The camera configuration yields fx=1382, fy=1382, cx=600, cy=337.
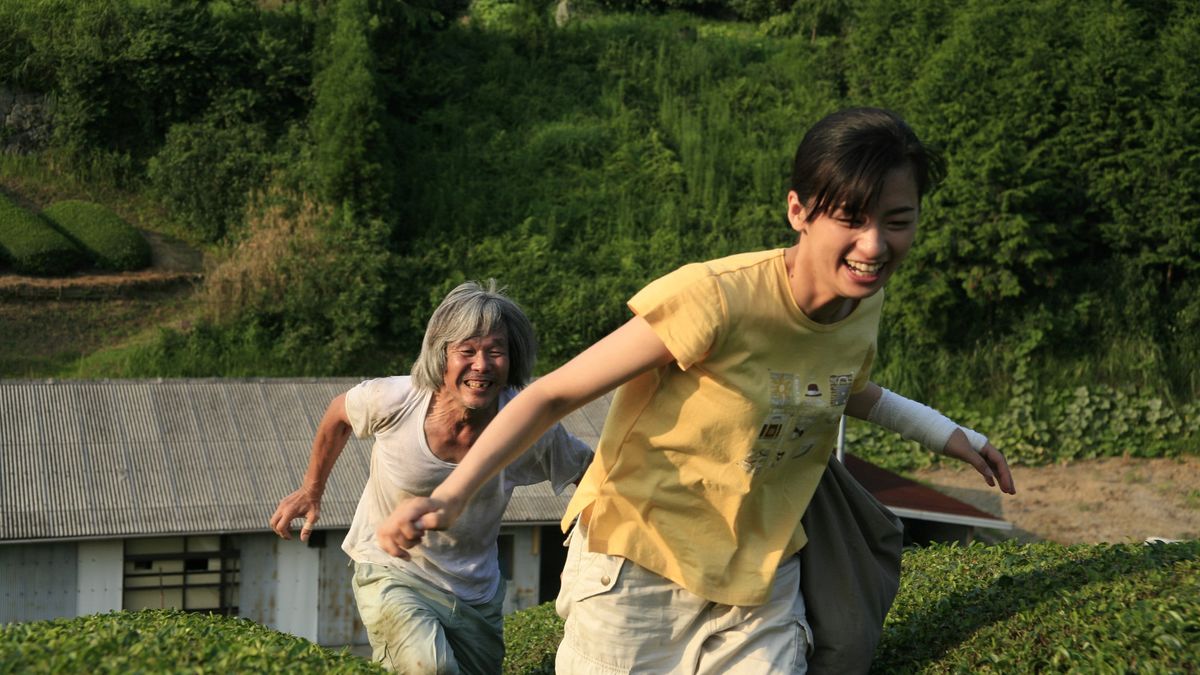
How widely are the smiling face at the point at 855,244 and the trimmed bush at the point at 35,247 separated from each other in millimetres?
20802

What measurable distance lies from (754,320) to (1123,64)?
2091 cm

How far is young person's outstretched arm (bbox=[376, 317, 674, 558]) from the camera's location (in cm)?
376

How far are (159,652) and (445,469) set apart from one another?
1.53m

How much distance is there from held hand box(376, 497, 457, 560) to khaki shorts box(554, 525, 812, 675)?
0.87m

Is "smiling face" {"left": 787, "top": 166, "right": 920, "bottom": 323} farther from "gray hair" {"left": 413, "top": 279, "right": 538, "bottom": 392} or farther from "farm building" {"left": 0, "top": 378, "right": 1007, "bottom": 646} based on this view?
"farm building" {"left": 0, "top": 378, "right": 1007, "bottom": 646}

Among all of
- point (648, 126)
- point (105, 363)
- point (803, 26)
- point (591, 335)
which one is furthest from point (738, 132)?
point (105, 363)

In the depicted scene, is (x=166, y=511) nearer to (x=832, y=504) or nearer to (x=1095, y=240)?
(x=832, y=504)

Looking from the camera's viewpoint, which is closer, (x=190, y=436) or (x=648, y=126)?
(x=190, y=436)

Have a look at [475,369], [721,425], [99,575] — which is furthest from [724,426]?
[99,575]

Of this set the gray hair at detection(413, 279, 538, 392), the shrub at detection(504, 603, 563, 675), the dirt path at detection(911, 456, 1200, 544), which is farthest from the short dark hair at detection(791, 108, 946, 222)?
the dirt path at detection(911, 456, 1200, 544)

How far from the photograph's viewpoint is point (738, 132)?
90.5 feet

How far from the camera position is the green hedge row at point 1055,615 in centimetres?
457

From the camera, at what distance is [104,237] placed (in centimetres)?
2333

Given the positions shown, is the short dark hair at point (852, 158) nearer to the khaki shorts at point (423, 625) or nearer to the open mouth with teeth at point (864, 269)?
the open mouth with teeth at point (864, 269)
